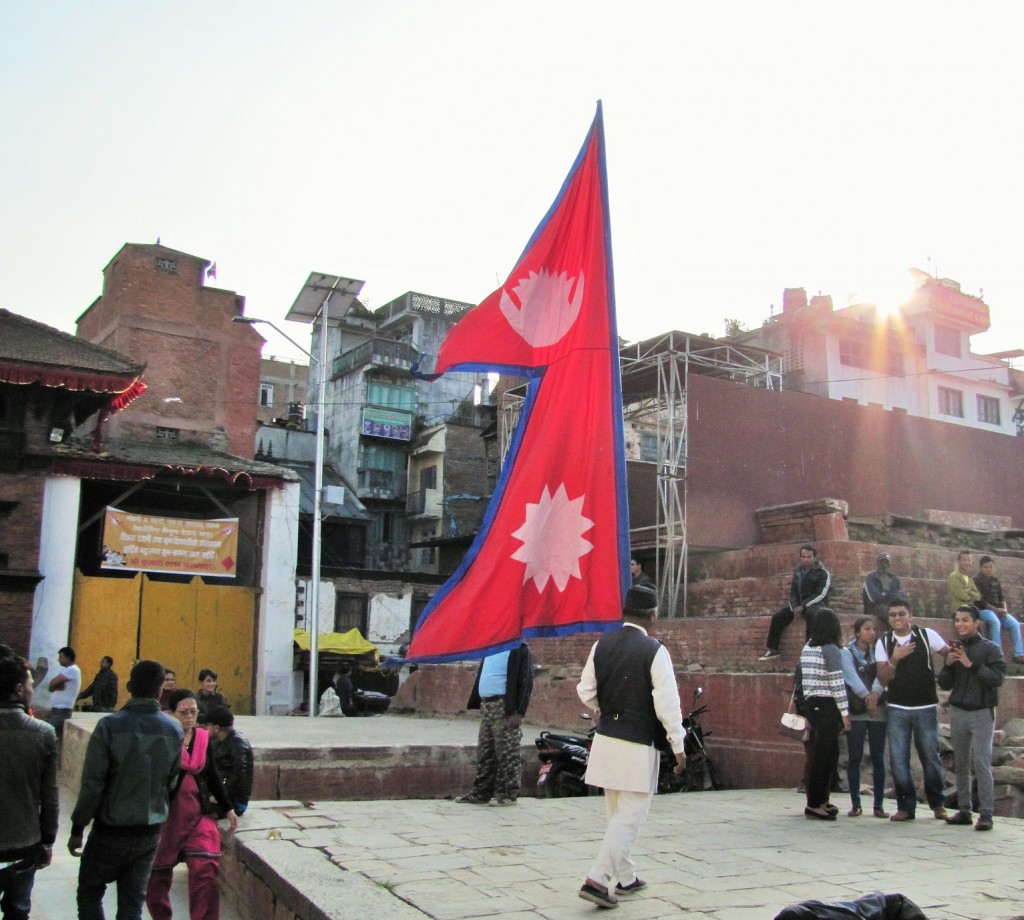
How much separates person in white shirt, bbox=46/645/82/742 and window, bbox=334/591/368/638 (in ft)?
62.2

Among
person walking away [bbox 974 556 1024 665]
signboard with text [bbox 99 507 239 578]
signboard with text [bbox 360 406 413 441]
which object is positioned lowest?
person walking away [bbox 974 556 1024 665]

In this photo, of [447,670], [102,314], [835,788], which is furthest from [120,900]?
[102,314]

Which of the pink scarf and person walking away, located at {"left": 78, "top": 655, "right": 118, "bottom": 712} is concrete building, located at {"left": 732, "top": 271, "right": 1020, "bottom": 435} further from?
the pink scarf

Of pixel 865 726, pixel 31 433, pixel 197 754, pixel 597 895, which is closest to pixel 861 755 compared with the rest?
pixel 865 726

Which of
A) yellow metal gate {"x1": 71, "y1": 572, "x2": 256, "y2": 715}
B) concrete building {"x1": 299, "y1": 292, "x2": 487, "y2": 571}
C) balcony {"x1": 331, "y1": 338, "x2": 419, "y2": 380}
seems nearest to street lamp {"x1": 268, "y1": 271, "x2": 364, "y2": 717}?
yellow metal gate {"x1": 71, "y1": 572, "x2": 256, "y2": 715}

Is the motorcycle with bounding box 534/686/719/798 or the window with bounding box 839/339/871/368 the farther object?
the window with bounding box 839/339/871/368

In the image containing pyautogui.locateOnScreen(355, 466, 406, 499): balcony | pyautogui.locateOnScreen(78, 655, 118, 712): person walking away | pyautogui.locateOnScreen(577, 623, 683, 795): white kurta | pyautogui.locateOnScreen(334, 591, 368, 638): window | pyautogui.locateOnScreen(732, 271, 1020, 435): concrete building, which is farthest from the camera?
pyautogui.locateOnScreen(355, 466, 406, 499): balcony

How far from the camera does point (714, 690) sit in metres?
10.9

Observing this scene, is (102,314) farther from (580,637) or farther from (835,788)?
(835,788)

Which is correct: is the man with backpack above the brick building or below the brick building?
below

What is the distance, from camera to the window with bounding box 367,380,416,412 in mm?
41906

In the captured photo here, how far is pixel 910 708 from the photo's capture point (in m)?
7.77

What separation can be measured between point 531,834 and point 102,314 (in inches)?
1127

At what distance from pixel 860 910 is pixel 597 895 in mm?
1188
